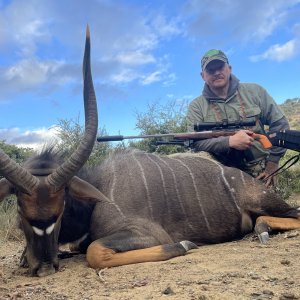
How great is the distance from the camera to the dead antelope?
141 inches

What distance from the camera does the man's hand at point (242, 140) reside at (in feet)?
15.9

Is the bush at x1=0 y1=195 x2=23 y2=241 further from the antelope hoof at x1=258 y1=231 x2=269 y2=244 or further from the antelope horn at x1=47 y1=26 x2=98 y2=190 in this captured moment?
the antelope hoof at x1=258 y1=231 x2=269 y2=244

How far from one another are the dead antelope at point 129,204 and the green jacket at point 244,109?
0.79m

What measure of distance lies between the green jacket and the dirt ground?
1.70 metres

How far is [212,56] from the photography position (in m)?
5.84

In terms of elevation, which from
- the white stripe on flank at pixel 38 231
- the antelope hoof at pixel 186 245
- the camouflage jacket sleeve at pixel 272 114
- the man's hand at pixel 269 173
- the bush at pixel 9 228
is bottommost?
the antelope hoof at pixel 186 245

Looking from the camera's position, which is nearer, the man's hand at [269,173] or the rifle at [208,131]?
the rifle at [208,131]

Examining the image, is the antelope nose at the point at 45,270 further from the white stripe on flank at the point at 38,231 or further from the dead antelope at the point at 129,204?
the white stripe on flank at the point at 38,231

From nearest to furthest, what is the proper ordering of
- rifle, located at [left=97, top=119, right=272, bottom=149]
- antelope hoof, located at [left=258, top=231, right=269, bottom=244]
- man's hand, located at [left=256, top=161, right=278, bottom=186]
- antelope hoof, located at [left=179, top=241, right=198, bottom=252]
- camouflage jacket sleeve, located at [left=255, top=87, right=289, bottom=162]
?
antelope hoof, located at [left=179, top=241, right=198, bottom=252] < antelope hoof, located at [left=258, top=231, right=269, bottom=244] < rifle, located at [left=97, top=119, right=272, bottom=149] < man's hand, located at [left=256, top=161, right=278, bottom=186] < camouflage jacket sleeve, located at [left=255, top=87, right=289, bottom=162]

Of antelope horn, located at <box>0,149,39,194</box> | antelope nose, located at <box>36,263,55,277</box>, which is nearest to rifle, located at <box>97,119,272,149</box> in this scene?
antelope horn, located at <box>0,149,39,194</box>

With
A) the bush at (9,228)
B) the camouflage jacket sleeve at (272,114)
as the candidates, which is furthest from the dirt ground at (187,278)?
the camouflage jacket sleeve at (272,114)

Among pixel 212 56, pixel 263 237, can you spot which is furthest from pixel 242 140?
pixel 212 56

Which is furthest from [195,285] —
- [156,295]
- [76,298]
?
[76,298]

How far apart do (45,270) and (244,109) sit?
303 centimetres
